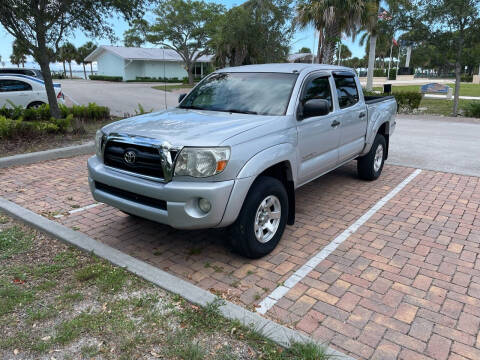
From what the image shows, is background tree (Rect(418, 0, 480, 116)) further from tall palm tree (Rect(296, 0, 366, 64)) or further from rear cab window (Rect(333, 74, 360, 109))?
rear cab window (Rect(333, 74, 360, 109))

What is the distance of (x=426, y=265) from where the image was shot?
3.86 metres

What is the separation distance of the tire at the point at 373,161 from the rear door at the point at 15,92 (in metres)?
10.8

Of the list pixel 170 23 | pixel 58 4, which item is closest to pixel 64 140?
pixel 58 4

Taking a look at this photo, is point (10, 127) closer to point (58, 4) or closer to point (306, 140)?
point (58, 4)

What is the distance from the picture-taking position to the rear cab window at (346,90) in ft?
17.8

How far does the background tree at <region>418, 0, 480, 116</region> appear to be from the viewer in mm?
13703

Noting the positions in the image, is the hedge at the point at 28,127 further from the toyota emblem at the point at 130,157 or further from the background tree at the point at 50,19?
the toyota emblem at the point at 130,157

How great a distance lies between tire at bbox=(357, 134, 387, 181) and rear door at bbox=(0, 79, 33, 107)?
10.8 m

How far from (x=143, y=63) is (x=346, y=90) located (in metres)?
51.2

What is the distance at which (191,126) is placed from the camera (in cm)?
375

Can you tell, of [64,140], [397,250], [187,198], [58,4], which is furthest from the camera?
[58,4]

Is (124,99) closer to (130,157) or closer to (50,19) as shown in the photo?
(50,19)

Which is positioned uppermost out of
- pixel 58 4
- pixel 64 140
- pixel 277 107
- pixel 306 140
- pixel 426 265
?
pixel 58 4

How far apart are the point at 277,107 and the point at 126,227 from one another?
232 centimetres
